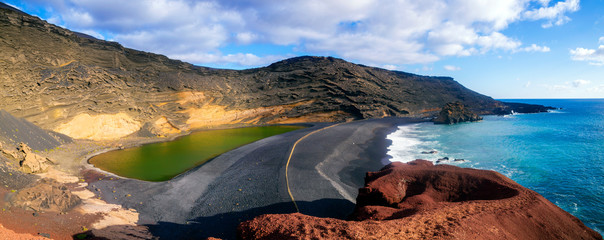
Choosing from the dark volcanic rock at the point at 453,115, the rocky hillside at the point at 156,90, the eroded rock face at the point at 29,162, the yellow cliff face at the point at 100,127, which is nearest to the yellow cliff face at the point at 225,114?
the rocky hillside at the point at 156,90

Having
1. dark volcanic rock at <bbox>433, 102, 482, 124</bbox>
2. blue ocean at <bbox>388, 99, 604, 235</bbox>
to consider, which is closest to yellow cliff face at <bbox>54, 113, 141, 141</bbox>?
blue ocean at <bbox>388, 99, 604, 235</bbox>

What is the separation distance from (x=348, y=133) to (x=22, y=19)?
34.0m

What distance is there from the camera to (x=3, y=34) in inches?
808

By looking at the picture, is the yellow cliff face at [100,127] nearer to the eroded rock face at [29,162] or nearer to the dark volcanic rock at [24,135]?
the dark volcanic rock at [24,135]

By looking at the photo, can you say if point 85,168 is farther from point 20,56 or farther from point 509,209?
point 509,209

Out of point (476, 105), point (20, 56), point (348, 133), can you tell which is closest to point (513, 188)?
point (348, 133)

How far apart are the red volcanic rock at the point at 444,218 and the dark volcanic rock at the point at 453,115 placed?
40.9m

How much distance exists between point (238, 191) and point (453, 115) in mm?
45773

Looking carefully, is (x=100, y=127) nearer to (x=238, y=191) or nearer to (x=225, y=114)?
(x=225, y=114)

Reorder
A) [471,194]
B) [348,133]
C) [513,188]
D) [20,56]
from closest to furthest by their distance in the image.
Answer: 1. [513,188]
2. [471,194]
3. [20,56]
4. [348,133]

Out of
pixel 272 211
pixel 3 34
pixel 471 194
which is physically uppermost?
pixel 3 34

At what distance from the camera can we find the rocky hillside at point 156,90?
21547mm

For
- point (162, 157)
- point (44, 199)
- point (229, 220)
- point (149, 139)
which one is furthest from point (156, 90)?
point (229, 220)

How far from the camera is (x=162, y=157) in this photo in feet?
72.0
